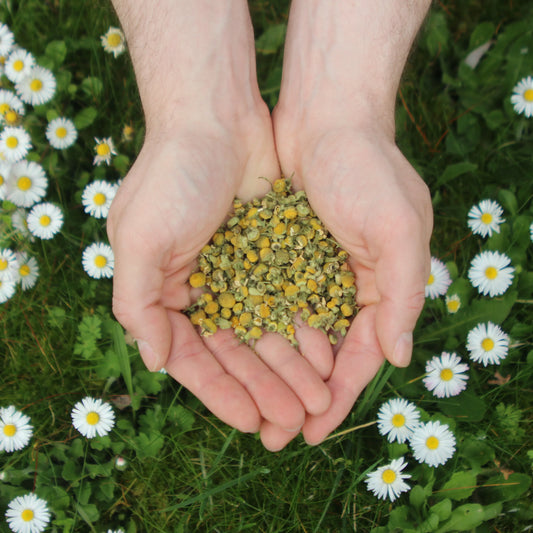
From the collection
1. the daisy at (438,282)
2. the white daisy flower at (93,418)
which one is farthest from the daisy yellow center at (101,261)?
the daisy at (438,282)

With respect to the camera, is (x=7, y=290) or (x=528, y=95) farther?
(x=528, y=95)

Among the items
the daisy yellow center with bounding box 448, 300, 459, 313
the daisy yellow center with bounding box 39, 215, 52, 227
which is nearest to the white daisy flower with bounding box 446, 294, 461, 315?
the daisy yellow center with bounding box 448, 300, 459, 313

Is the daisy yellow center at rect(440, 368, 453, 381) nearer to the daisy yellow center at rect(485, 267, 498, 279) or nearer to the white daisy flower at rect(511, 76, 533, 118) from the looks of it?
the daisy yellow center at rect(485, 267, 498, 279)

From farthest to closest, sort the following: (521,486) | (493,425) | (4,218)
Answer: (4,218), (493,425), (521,486)

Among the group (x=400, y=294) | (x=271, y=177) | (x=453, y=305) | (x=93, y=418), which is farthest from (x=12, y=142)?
(x=453, y=305)

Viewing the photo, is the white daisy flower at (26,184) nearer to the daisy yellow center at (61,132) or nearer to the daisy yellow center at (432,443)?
the daisy yellow center at (61,132)

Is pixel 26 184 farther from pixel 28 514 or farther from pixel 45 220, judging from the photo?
pixel 28 514

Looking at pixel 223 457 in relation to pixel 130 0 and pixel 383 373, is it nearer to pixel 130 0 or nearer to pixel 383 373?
pixel 383 373

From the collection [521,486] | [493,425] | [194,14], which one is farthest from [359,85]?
[521,486]
